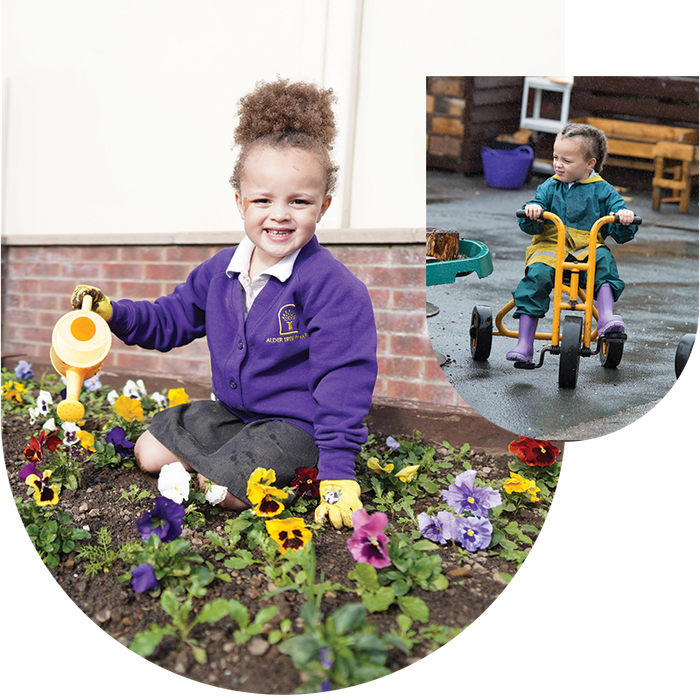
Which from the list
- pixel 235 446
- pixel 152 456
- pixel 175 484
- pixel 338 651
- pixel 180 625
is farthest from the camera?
pixel 152 456

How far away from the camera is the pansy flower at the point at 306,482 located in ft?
4.91

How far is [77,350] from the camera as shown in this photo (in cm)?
135

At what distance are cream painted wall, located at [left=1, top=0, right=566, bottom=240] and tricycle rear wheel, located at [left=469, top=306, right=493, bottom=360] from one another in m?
0.37

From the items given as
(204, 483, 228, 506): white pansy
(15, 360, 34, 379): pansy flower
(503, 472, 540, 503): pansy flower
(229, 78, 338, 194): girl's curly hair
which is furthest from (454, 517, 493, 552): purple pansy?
(15, 360, 34, 379): pansy flower

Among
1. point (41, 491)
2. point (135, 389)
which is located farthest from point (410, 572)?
point (135, 389)

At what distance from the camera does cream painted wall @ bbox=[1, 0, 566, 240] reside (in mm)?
1403

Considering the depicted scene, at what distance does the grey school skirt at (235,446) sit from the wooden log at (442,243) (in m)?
0.50

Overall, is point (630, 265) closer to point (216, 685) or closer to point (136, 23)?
point (216, 685)

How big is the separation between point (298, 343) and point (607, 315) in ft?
2.03

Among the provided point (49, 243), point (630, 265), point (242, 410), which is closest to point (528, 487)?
point (630, 265)

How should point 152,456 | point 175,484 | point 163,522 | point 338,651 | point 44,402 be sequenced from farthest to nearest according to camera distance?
1. point 44,402
2. point 152,456
3. point 175,484
4. point 163,522
5. point 338,651

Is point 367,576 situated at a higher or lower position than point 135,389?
lower

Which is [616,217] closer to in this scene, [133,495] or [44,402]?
[133,495]

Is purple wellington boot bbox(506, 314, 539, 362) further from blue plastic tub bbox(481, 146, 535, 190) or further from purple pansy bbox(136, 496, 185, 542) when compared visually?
purple pansy bbox(136, 496, 185, 542)
